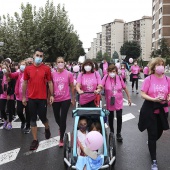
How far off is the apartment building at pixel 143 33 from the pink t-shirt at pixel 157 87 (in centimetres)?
10938

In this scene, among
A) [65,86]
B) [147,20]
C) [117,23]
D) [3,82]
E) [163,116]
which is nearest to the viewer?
[163,116]

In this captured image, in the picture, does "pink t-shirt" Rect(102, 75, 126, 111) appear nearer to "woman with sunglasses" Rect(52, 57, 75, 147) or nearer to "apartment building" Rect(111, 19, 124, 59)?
"woman with sunglasses" Rect(52, 57, 75, 147)

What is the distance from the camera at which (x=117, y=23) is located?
499 ft

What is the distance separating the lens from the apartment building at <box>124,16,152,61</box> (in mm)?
122263

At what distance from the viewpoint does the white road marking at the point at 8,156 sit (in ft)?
16.0

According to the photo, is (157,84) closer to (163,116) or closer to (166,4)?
(163,116)

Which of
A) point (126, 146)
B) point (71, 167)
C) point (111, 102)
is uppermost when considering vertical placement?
point (111, 102)

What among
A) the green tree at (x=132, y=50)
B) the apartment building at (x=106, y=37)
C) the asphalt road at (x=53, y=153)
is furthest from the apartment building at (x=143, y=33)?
the asphalt road at (x=53, y=153)

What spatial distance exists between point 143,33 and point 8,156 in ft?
429

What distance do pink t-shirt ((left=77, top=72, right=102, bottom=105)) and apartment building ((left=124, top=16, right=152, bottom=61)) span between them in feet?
355

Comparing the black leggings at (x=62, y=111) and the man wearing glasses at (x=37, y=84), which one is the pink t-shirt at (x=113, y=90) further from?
the man wearing glasses at (x=37, y=84)

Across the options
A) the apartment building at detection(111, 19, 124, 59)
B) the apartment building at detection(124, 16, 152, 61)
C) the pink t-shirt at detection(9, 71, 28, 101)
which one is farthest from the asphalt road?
the apartment building at detection(111, 19, 124, 59)

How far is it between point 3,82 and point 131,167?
160 inches

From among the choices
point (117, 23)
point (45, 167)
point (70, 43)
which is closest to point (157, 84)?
point (45, 167)
